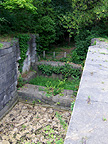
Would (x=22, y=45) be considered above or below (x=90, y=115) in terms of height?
above

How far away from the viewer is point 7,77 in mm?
6910

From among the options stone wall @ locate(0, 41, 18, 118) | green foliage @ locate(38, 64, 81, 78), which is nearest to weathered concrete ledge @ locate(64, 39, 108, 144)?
→ stone wall @ locate(0, 41, 18, 118)

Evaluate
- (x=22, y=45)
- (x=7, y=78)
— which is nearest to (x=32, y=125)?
(x=7, y=78)

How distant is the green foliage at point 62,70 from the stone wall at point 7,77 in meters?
3.33

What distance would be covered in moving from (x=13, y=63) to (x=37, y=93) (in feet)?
6.63

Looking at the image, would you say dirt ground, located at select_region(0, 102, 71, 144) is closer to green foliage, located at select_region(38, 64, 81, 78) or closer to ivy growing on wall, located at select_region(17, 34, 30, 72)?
ivy growing on wall, located at select_region(17, 34, 30, 72)

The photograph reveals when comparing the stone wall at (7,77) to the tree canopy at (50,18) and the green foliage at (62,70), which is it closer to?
the green foliage at (62,70)

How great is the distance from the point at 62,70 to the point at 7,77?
4522 millimetres

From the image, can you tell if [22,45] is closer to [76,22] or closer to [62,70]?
[62,70]

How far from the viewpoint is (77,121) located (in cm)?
140

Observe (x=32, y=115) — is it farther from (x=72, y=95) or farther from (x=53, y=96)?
(x=72, y=95)

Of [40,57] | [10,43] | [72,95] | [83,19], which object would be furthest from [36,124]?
[83,19]

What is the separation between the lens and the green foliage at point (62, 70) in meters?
10.4

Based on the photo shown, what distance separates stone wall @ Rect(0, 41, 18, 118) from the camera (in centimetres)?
640
